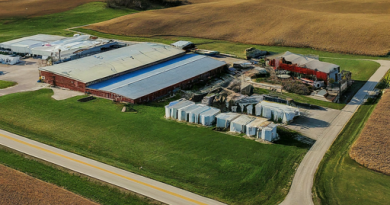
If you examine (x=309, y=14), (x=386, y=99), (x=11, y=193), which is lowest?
(x=11, y=193)

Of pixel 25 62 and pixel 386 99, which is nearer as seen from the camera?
pixel 386 99

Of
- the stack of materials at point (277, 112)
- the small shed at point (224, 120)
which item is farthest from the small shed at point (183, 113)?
the stack of materials at point (277, 112)

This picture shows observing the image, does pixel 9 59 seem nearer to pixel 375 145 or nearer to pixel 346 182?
pixel 346 182

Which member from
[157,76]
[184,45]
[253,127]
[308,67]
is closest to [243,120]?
[253,127]

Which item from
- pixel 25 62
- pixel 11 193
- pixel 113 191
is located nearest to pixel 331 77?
pixel 113 191

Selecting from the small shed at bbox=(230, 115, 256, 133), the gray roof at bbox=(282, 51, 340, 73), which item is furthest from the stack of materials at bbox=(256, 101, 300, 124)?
the gray roof at bbox=(282, 51, 340, 73)

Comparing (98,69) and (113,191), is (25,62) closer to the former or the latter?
(98,69)

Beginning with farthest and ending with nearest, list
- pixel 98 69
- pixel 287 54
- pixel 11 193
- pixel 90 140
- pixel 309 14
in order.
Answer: pixel 309 14 → pixel 287 54 → pixel 98 69 → pixel 90 140 → pixel 11 193

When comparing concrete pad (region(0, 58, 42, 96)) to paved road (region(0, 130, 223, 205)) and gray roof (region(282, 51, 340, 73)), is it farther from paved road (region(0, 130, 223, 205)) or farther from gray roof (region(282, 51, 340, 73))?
gray roof (region(282, 51, 340, 73))

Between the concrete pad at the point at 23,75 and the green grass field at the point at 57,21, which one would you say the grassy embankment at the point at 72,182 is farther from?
the green grass field at the point at 57,21
